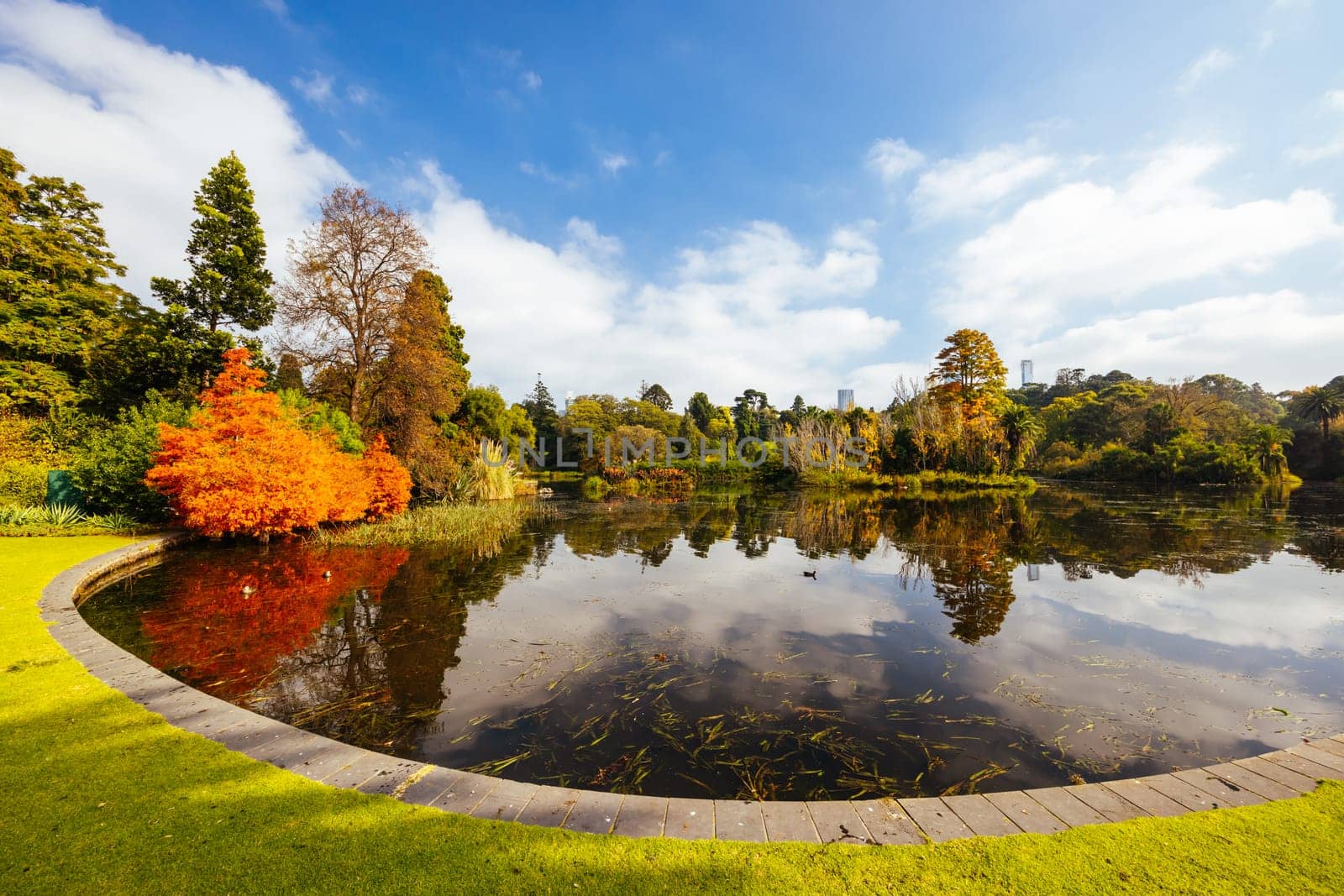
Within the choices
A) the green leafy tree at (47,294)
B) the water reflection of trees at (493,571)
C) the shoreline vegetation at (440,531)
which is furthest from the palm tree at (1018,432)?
the green leafy tree at (47,294)

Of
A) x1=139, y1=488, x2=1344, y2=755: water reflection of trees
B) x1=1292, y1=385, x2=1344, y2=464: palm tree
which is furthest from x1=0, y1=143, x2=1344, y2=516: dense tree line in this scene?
x1=1292, y1=385, x2=1344, y2=464: palm tree

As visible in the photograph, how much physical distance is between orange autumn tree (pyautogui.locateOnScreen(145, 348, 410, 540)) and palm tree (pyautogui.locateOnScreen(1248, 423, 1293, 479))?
143 ft

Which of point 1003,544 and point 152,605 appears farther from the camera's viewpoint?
point 1003,544

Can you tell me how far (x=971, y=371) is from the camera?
28.5 metres

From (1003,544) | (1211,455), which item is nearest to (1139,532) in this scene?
(1003,544)

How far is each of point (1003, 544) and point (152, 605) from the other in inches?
559

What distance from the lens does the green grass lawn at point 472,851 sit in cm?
196

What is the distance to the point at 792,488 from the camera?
28.2 m

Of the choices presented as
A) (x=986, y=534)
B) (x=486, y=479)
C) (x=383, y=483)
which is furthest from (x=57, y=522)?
(x=986, y=534)

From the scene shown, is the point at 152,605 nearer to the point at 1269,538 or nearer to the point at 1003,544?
the point at 1003,544

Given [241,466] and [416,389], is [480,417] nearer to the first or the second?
[416,389]

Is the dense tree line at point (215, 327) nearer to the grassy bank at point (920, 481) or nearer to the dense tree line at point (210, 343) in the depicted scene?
the dense tree line at point (210, 343)

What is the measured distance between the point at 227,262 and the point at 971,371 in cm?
3310

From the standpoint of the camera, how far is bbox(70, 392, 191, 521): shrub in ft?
35.0
